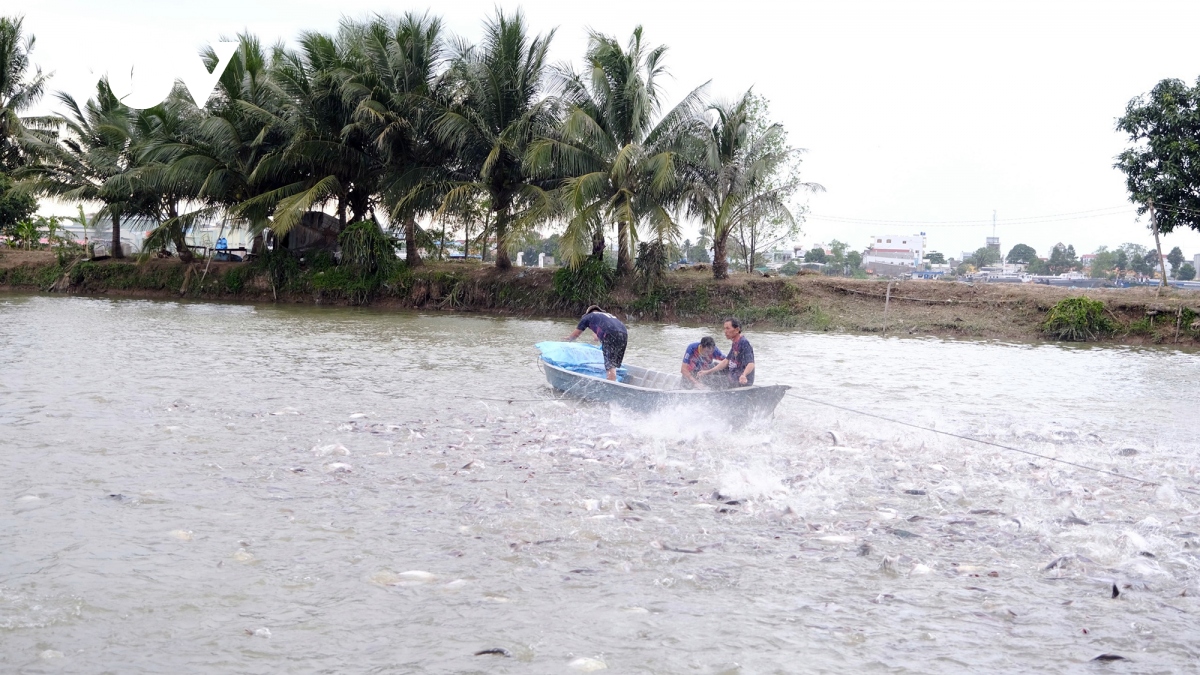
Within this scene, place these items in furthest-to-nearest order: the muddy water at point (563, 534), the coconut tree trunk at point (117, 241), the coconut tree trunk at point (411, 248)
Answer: the coconut tree trunk at point (117, 241) < the coconut tree trunk at point (411, 248) < the muddy water at point (563, 534)

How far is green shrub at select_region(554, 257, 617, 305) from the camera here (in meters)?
27.7

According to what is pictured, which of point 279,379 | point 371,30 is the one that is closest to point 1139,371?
point 279,379

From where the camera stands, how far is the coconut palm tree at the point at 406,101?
28.2 metres

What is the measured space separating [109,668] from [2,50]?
40.7 m

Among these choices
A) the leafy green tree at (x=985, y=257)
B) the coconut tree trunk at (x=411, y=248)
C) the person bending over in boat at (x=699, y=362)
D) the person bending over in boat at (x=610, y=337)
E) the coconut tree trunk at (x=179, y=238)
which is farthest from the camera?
the leafy green tree at (x=985, y=257)

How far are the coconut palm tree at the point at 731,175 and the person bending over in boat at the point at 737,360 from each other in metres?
15.2

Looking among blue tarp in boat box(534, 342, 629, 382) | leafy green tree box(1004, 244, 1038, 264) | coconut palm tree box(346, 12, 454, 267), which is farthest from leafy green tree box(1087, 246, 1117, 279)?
blue tarp in boat box(534, 342, 629, 382)

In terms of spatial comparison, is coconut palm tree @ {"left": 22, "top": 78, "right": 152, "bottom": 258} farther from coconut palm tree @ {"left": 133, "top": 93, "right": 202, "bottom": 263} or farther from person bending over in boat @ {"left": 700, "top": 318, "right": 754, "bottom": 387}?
person bending over in boat @ {"left": 700, "top": 318, "right": 754, "bottom": 387}

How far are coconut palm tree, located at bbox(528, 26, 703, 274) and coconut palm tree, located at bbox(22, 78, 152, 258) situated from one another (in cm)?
1632

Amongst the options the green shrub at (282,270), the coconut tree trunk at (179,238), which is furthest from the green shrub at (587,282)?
the coconut tree trunk at (179,238)

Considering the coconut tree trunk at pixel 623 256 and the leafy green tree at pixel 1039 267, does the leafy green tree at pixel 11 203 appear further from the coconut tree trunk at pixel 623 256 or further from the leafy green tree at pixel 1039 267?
the leafy green tree at pixel 1039 267

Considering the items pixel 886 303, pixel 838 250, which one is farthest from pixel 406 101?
pixel 838 250

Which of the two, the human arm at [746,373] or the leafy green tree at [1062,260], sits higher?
the leafy green tree at [1062,260]

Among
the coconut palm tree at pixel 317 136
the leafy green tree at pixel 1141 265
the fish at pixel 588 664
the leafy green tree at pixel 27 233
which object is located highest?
the coconut palm tree at pixel 317 136
